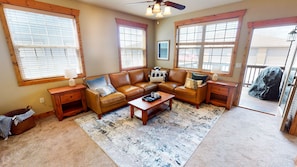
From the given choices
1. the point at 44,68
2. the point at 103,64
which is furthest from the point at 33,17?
the point at 103,64

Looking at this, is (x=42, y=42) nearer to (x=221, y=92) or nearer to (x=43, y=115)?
(x=43, y=115)

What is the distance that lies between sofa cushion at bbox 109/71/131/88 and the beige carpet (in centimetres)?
145

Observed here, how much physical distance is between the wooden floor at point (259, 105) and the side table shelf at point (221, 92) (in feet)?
1.65

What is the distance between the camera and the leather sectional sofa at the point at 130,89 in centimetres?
287

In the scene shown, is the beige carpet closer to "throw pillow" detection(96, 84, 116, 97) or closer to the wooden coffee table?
"throw pillow" detection(96, 84, 116, 97)

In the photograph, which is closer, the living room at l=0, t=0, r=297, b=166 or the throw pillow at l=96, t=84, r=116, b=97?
the living room at l=0, t=0, r=297, b=166

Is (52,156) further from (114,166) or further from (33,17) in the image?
(33,17)

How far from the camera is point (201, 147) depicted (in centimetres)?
197

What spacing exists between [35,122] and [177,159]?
2891mm

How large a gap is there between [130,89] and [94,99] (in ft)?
3.28

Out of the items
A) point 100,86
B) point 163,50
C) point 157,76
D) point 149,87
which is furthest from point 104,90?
point 163,50

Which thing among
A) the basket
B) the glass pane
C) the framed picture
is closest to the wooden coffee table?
the glass pane

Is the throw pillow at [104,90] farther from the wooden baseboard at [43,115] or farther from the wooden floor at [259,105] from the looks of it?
the wooden floor at [259,105]

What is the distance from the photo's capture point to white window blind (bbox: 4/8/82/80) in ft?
7.84
